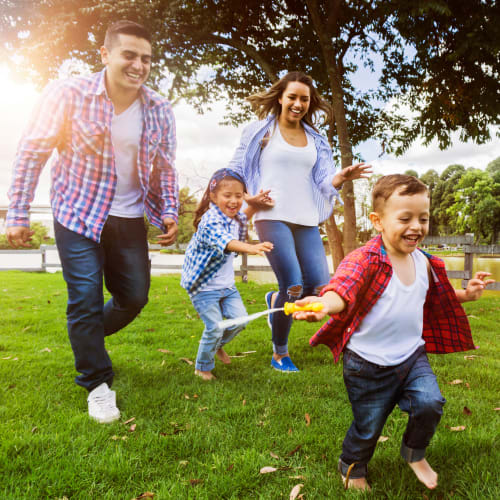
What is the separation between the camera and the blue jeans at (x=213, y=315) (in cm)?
379

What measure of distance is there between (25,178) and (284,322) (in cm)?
256

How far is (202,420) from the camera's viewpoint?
3012mm

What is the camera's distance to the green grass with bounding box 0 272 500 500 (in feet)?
7.42

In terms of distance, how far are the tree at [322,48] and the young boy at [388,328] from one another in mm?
7339

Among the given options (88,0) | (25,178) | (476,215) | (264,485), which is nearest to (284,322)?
(264,485)

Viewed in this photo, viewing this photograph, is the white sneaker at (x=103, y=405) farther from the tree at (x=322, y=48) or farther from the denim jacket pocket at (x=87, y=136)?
the tree at (x=322, y=48)

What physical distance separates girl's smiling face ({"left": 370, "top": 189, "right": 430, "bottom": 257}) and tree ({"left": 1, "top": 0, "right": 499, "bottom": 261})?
7.30 m

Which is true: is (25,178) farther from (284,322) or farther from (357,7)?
(357,7)

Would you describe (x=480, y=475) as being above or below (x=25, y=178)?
below

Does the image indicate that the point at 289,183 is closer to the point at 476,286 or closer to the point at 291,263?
the point at 291,263

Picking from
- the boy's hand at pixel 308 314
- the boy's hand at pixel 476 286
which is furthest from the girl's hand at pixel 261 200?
the boy's hand at pixel 308 314

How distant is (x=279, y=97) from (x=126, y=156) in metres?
1.76

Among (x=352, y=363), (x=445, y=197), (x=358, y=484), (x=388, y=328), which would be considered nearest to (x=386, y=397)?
(x=352, y=363)

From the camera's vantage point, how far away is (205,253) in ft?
12.4
